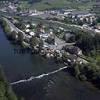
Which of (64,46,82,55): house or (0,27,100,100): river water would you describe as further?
(64,46,82,55): house

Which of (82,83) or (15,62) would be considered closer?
(82,83)

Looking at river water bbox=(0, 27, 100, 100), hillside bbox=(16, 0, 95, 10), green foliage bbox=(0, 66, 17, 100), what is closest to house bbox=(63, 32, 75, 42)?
river water bbox=(0, 27, 100, 100)

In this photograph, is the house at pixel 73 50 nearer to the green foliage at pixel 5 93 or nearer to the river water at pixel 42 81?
the river water at pixel 42 81

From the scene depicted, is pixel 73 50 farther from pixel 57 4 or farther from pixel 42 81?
pixel 57 4

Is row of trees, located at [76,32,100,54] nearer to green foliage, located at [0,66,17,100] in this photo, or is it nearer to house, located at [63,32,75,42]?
house, located at [63,32,75,42]

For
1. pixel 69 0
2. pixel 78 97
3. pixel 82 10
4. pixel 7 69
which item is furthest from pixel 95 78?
pixel 69 0

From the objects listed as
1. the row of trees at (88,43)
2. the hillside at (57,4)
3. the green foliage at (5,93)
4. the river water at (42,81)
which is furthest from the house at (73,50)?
the hillside at (57,4)

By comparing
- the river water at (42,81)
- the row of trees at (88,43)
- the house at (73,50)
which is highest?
the row of trees at (88,43)

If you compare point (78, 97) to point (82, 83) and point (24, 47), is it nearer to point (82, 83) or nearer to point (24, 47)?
point (82, 83)
